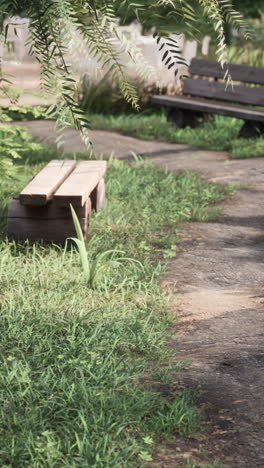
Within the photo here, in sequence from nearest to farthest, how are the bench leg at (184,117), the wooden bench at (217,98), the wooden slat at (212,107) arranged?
the wooden slat at (212,107) → the wooden bench at (217,98) → the bench leg at (184,117)

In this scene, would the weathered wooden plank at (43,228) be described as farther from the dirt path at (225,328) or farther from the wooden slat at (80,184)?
the dirt path at (225,328)

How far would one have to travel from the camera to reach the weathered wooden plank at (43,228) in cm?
461

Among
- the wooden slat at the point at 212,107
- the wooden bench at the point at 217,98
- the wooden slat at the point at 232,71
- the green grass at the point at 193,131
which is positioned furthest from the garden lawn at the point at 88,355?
the wooden slat at the point at 232,71

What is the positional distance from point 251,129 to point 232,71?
54.5 inches

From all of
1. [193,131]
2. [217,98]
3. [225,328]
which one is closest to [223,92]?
[217,98]

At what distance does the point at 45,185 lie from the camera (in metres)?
4.67

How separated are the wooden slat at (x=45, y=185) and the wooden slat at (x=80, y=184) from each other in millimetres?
50

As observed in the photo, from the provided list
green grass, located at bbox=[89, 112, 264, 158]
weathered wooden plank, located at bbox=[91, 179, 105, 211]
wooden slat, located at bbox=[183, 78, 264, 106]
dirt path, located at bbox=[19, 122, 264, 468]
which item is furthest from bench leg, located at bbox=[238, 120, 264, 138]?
weathered wooden plank, located at bbox=[91, 179, 105, 211]

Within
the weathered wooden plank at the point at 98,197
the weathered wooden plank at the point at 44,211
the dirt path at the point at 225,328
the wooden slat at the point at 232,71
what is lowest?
the dirt path at the point at 225,328

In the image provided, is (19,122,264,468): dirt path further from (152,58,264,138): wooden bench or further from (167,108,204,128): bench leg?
(167,108,204,128): bench leg

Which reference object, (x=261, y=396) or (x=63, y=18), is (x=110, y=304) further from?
(x=63, y=18)

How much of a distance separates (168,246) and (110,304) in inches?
51.9

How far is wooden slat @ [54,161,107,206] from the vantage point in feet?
14.6

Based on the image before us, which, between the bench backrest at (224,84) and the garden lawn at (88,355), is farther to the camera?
the bench backrest at (224,84)
